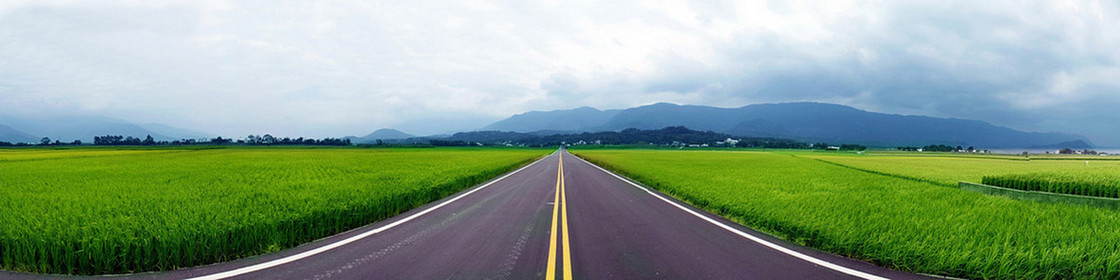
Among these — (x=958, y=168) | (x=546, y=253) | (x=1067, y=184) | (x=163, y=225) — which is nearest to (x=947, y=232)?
(x=546, y=253)

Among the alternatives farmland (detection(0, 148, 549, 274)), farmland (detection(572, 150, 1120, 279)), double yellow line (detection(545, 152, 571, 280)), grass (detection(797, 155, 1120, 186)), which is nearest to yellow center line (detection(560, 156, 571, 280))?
double yellow line (detection(545, 152, 571, 280))

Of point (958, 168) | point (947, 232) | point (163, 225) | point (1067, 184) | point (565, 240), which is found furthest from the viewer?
point (958, 168)

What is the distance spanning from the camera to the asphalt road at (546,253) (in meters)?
5.29

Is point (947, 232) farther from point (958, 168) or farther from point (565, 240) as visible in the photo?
point (958, 168)

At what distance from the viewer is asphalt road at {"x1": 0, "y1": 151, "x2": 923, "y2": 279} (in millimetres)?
5293

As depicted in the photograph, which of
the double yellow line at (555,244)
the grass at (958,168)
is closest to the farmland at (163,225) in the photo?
the double yellow line at (555,244)

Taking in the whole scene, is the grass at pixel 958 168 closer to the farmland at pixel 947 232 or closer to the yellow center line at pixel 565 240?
the farmland at pixel 947 232

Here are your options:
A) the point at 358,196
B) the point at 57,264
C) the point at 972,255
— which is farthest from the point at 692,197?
the point at 57,264

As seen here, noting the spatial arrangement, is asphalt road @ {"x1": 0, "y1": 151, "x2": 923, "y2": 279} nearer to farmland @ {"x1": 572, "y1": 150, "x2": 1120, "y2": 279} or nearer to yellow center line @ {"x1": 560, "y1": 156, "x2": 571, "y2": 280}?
yellow center line @ {"x1": 560, "y1": 156, "x2": 571, "y2": 280}

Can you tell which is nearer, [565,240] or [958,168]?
[565,240]

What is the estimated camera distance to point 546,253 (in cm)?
634

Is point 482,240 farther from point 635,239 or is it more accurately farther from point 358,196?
point 358,196

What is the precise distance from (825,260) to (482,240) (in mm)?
5429

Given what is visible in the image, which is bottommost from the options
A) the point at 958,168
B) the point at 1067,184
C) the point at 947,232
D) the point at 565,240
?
the point at 958,168
